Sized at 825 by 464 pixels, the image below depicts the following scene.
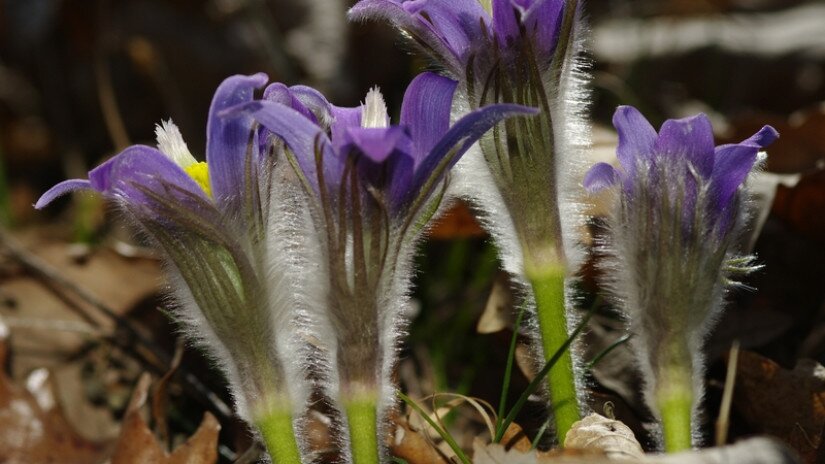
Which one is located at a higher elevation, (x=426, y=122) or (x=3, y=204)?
(x=426, y=122)

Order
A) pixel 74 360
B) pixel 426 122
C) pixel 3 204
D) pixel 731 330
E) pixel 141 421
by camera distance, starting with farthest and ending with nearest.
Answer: pixel 3 204 < pixel 74 360 < pixel 731 330 < pixel 141 421 < pixel 426 122

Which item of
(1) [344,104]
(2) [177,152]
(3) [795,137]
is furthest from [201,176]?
(1) [344,104]

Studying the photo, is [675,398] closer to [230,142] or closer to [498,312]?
[498,312]

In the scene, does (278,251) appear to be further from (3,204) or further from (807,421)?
(3,204)

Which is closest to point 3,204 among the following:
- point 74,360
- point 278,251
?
point 74,360

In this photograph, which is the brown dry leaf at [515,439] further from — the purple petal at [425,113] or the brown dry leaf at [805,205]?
the brown dry leaf at [805,205]

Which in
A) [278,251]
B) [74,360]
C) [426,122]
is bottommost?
[74,360]

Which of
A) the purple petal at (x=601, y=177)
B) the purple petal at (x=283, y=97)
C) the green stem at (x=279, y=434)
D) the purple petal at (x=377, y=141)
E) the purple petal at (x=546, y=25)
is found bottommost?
Result: the green stem at (x=279, y=434)

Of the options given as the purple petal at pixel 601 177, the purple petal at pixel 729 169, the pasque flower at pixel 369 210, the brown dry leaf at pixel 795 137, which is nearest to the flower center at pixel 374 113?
the pasque flower at pixel 369 210
